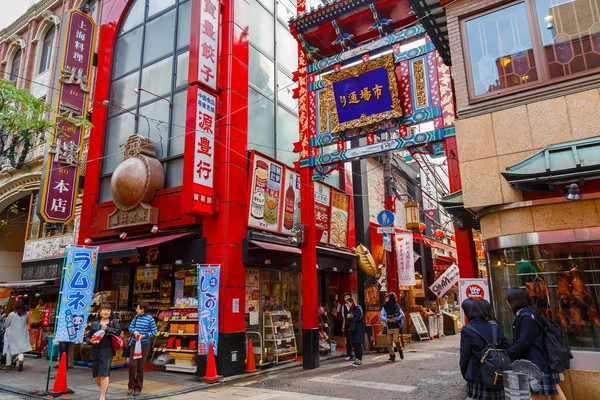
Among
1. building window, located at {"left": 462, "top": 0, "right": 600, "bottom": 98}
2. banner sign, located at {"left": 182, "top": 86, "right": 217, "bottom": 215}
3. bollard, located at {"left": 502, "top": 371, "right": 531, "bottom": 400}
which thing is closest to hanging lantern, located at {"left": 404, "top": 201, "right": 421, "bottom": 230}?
banner sign, located at {"left": 182, "top": 86, "right": 217, "bottom": 215}

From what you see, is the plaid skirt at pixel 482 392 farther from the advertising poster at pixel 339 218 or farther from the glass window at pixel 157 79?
the glass window at pixel 157 79

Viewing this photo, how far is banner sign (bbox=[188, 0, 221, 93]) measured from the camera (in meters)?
11.6

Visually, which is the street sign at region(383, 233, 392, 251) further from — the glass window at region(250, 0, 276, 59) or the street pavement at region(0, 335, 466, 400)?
the glass window at region(250, 0, 276, 59)

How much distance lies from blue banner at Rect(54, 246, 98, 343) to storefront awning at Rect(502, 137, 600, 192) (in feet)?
31.3

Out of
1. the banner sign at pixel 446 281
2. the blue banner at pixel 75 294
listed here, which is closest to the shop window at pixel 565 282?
the banner sign at pixel 446 281

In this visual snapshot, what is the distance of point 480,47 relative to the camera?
8.07 metres

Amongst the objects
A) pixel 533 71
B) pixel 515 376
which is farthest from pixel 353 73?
pixel 515 376

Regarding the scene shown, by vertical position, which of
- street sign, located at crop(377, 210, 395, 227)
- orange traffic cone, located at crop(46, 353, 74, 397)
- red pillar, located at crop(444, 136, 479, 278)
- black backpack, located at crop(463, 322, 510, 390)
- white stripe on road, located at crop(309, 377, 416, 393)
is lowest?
white stripe on road, located at crop(309, 377, 416, 393)

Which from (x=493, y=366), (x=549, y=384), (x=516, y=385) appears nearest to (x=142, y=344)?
(x=493, y=366)

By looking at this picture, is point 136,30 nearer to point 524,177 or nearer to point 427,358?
point 524,177

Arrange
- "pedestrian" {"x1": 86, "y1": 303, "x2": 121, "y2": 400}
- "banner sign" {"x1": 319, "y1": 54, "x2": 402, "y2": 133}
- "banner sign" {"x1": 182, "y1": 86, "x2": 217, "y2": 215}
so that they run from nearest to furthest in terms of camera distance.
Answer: "pedestrian" {"x1": 86, "y1": 303, "x2": 121, "y2": 400}
"banner sign" {"x1": 182, "y1": 86, "x2": 217, "y2": 215}
"banner sign" {"x1": 319, "y1": 54, "x2": 402, "y2": 133}

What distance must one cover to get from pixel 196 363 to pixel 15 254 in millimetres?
16989

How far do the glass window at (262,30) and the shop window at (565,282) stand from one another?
11293 mm

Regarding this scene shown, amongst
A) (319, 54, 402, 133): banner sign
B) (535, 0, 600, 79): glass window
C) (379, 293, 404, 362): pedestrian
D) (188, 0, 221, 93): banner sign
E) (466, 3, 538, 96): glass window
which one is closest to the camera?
(535, 0, 600, 79): glass window
